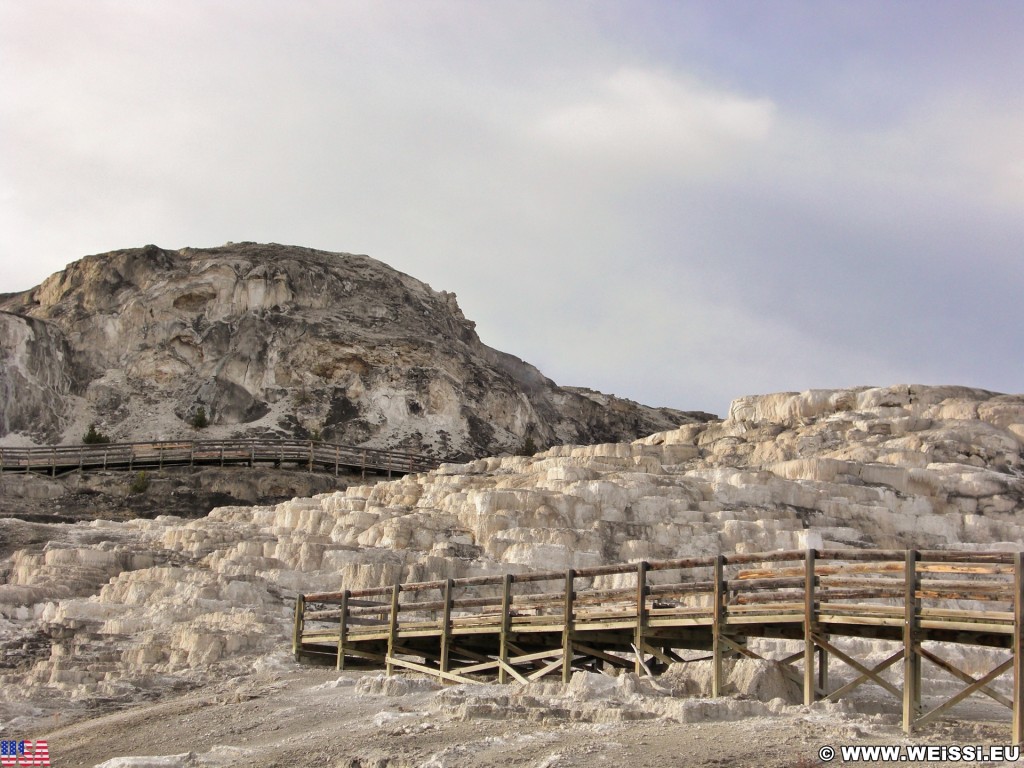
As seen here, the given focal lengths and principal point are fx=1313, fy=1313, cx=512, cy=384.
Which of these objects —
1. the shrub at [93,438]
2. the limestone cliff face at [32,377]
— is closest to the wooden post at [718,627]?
the shrub at [93,438]

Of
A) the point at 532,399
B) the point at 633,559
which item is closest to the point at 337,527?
the point at 633,559

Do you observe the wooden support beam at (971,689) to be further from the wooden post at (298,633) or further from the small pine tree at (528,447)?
the small pine tree at (528,447)

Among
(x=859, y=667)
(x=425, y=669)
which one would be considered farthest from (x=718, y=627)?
(x=425, y=669)

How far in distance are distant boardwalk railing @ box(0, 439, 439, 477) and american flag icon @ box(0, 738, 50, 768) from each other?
3030 cm

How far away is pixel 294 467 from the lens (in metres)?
45.8

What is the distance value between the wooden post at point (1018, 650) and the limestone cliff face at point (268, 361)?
44.5 m

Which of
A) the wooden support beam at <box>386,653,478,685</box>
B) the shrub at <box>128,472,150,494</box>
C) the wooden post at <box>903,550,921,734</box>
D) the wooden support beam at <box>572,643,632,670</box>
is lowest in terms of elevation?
the wooden support beam at <box>386,653,478,685</box>

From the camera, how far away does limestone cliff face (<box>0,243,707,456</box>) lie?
185 ft

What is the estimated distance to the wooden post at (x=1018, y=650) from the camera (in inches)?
401

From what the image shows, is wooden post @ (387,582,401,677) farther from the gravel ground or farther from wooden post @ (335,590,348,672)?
the gravel ground

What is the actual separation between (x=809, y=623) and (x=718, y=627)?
3.35 feet

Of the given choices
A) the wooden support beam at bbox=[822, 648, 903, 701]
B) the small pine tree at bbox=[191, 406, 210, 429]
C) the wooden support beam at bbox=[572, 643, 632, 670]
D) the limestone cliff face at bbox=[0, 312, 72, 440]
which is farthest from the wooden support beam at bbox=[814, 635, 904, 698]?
the limestone cliff face at bbox=[0, 312, 72, 440]

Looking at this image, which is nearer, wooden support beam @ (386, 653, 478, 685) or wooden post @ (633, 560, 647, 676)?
wooden post @ (633, 560, 647, 676)

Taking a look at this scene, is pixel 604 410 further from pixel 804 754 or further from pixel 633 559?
pixel 804 754
